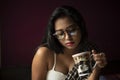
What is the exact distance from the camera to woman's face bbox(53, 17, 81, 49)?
104 centimetres

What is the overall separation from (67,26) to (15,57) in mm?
1469

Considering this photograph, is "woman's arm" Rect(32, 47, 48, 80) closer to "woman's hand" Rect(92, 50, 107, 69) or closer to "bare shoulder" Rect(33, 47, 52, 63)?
"bare shoulder" Rect(33, 47, 52, 63)

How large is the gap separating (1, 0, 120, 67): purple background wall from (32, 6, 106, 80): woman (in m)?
1.19

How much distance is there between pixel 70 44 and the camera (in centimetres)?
104

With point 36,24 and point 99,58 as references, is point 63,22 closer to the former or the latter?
point 99,58

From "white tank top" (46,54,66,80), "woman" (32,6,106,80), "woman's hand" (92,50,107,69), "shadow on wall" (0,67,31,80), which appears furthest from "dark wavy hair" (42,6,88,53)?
"shadow on wall" (0,67,31,80)

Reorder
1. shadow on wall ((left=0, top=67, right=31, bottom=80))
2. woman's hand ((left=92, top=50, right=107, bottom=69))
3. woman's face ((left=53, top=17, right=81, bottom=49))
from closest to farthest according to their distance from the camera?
1. woman's hand ((left=92, top=50, right=107, bottom=69))
2. woman's face ((left=53, top=17, right=81, bottom=49))
3. shadow on wall ((left=0, top=67, right=31, bottom=80))

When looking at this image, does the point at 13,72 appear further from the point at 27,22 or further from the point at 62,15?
the point at 62,15

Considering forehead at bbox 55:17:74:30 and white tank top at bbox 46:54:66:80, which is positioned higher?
forehead at bbox 55:17:74:30

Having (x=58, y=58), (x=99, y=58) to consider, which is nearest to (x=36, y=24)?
(x=58, y=58)

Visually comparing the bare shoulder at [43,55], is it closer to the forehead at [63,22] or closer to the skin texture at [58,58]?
the skin texture at [58,58]

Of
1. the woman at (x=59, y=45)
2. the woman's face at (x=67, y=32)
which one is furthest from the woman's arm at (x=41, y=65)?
the woman's face at (x=67, y=32)

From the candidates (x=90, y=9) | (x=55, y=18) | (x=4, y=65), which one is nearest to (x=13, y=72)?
(x=4, y=65)

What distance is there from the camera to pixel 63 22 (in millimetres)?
1087
